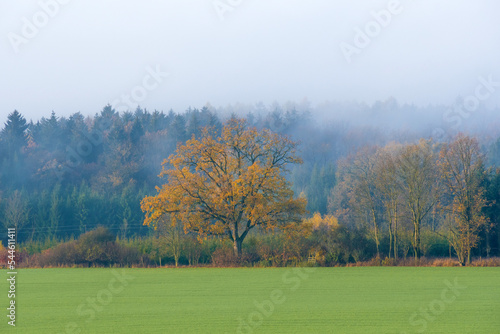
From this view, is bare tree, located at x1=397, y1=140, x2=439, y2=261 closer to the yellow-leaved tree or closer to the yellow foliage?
the yellow foliage

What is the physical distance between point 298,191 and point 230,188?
47.4m

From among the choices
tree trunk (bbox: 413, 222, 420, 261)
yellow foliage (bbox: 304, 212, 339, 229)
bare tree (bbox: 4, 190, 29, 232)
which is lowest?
tree trunk (bbox: 413, 222, 420, 261)

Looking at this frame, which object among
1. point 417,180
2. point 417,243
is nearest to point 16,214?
point 417,243

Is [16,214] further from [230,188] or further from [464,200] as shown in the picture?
[464,200]

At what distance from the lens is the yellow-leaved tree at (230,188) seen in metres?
39.5

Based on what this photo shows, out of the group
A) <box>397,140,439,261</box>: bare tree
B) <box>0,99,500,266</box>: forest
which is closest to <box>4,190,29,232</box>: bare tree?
<box>0,99,500,266</box>: forest

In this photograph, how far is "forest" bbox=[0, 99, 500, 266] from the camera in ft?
128
